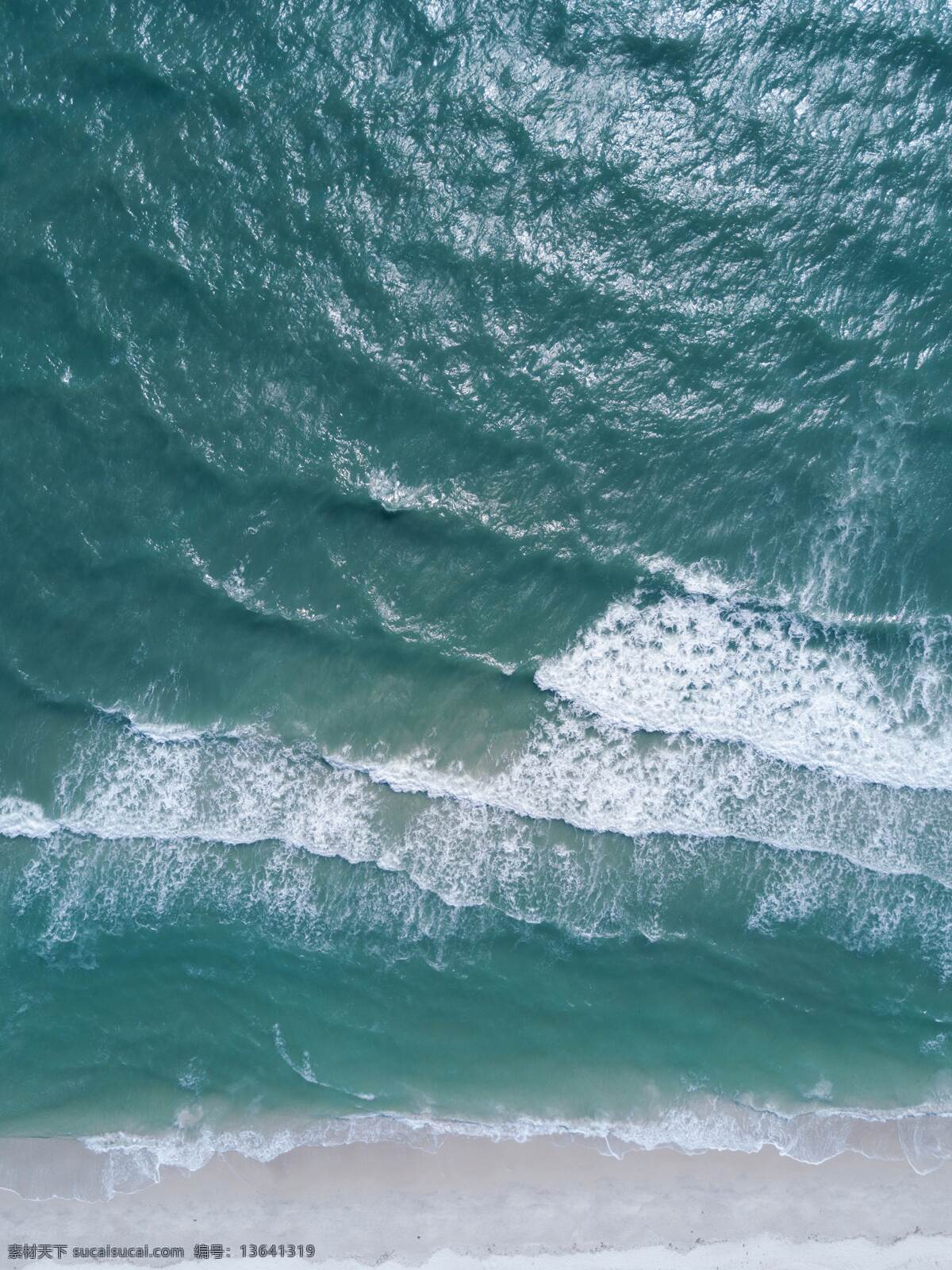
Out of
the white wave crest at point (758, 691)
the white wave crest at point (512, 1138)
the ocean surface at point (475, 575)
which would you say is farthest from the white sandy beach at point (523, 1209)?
the white wave crest at point (758, 691)

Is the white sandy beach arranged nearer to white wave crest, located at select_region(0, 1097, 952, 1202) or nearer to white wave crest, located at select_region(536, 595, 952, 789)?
white wave crest, located at select_region(0, 1097, 952, 1202)

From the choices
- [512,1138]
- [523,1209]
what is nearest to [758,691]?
[512,1138]

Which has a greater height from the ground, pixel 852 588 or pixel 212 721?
pixel 852 588

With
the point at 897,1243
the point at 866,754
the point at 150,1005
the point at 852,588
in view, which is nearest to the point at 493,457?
the point at 852,588

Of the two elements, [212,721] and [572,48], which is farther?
[212,721]

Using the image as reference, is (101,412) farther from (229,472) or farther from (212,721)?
(212,721)
